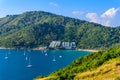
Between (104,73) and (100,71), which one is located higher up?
(100,71)

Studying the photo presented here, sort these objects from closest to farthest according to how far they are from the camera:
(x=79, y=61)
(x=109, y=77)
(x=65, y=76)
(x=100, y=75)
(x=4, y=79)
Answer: (x=109, y=77) → (x=100, y=75) → (x=65, y=76) → (x=79, y=61) → (x=4, y=79)

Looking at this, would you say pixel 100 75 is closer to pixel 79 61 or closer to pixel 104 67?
pixel 104 67

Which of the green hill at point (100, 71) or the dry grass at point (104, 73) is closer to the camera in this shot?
the dry grass at point (104, 73)

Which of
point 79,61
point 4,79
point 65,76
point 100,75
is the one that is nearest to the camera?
point 100,75

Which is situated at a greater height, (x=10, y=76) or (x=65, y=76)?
(x=65, y=76)

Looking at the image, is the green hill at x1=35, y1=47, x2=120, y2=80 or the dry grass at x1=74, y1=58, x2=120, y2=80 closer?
the dry grass at x1=74, y1=58, x2=120, y2=80

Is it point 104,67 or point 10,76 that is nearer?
point 104,67

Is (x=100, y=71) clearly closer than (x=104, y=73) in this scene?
No

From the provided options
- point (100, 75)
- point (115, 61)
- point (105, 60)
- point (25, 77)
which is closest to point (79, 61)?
point (105, 60)

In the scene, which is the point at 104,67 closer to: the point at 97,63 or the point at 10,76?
the point at 97,63
